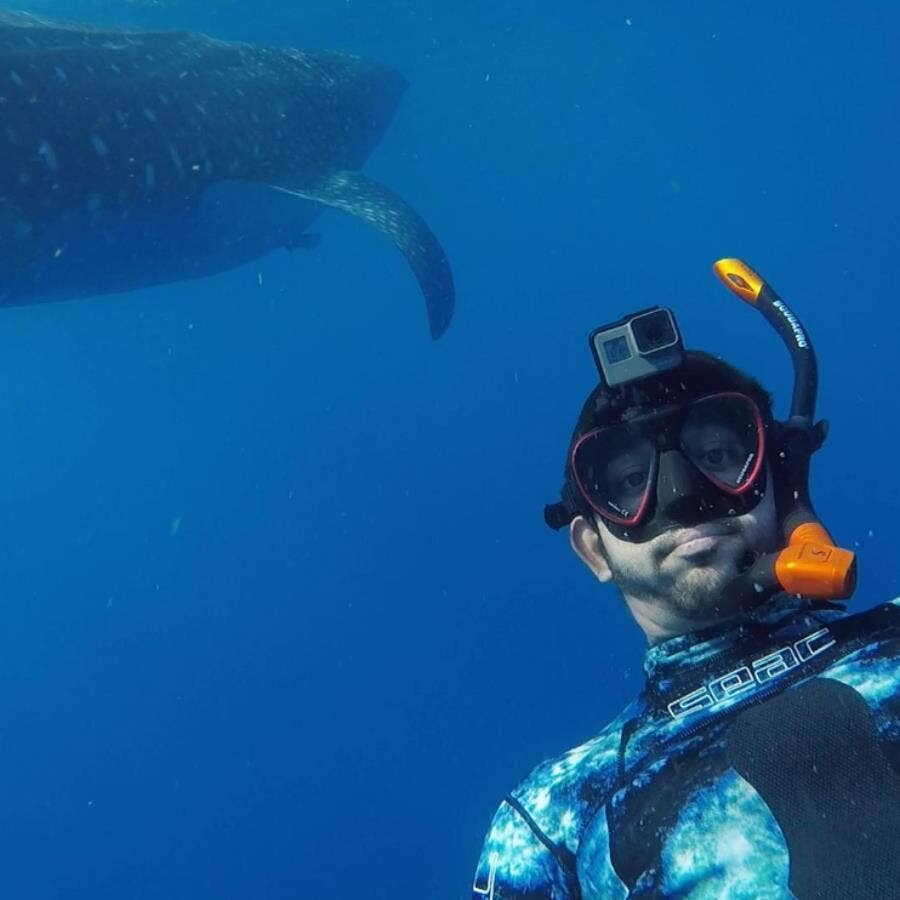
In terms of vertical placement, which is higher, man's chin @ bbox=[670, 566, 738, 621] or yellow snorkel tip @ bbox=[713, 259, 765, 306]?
yellow snorkel tip @ bbox=[713, 259, 765, 306]

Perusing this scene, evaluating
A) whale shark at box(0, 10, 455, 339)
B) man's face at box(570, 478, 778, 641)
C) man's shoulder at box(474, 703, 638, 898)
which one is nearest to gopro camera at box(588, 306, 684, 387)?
man's face at box(570, 478, 778, 641)

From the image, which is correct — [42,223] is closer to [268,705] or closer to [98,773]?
[268,705]

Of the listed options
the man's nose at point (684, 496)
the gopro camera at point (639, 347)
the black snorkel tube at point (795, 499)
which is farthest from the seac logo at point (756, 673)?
the gopro camera at point (639, 347)

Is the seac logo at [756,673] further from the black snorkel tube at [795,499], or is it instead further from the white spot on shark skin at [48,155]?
the white spot on shark skin at [48,155]

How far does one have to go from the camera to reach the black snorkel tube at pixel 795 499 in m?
2.12

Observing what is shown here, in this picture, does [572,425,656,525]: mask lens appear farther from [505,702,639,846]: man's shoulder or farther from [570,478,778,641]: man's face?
[505,702,639,846]: man's shoulder

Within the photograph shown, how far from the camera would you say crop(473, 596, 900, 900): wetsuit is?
73.8 inches

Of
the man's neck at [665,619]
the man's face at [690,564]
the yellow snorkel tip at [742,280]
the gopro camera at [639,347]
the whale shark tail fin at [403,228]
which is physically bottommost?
the man's neck at [665,619]

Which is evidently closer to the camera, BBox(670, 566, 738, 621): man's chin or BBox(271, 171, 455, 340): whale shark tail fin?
BBox(670, 566, 738, 621): man's chin

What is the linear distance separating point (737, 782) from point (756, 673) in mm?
358

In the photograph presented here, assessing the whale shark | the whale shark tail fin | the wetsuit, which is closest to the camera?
the wetsuit

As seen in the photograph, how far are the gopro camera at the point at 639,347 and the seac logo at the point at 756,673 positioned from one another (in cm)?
82

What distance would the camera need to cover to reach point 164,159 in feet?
21.6

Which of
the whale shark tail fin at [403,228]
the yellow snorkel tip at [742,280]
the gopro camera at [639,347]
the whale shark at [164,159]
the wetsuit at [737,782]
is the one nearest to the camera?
the wetsuit at [737,782]
